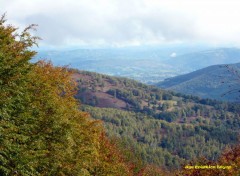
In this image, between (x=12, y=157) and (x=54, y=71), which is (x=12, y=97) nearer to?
(x=12, y=157)

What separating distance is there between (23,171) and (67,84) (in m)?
19.3

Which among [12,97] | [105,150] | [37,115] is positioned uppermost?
[12,97]

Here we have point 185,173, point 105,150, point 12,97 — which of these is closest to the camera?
point 12,97

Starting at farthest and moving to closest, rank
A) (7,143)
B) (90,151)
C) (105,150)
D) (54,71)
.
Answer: (105,150), (54,71), (90,151), (7,143)

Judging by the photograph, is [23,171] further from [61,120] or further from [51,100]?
[51,100]

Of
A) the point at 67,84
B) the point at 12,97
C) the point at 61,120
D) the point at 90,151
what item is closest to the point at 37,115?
the point at 61,120

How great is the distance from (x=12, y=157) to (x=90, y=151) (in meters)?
14.0

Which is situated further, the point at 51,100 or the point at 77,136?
the point at 77,136

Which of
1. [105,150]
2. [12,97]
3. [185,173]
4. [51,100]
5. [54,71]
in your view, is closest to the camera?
[12,97]

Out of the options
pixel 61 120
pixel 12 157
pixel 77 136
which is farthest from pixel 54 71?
pixel 12 157

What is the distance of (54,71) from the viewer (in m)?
42.7

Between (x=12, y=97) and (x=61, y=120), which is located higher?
(x=12, y=97)

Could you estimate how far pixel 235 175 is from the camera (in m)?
19.0

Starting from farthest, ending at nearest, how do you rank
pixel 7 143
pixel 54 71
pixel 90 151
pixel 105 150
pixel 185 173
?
pixel 105 150
pixel 54 71
pixel 90 151
pixel 185 173
pixel 7 143
